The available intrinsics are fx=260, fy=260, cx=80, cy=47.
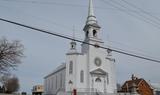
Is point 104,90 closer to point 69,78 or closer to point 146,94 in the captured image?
point 69,78

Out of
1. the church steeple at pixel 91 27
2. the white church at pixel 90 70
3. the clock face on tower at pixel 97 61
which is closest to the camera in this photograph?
the white church at pixel 90 70

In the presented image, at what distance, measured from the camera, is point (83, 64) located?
5822 cm

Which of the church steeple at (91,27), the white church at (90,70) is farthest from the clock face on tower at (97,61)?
the church steeple at (91,27)

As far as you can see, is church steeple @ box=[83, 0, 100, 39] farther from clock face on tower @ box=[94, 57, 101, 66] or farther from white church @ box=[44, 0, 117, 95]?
clock face on tower @ box=[94, 57, 101, 66]

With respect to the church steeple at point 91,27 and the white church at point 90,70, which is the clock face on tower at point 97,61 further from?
the church steeple at point 91,27

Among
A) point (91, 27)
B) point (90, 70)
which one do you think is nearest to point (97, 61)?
point (90, 70)

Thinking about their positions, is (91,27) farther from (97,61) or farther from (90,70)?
(90,70)

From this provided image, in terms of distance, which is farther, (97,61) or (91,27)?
(91,27)

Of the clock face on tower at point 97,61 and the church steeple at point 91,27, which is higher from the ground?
the church steeple at point 91,27

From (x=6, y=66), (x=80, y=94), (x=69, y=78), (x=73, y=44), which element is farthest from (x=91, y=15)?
(x=6, y=66)

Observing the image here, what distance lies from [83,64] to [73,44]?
5580 millimetres

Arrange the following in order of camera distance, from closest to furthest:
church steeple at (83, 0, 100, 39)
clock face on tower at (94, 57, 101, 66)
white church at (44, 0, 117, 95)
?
1. white church at (44, 0, 117, 95)
2. clock face on tower at (94, 57, 101, 66)
3. church steeple at (83, 0, 100, 39)

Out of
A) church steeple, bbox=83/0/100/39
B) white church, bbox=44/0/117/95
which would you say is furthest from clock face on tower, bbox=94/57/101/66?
church steeple, bbox=83/0/100/39

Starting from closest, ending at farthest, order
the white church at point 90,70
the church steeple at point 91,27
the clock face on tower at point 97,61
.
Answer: the white church at point 90,70 → the clock face on tower at point 97,61 → the church steeple at point 91,27
